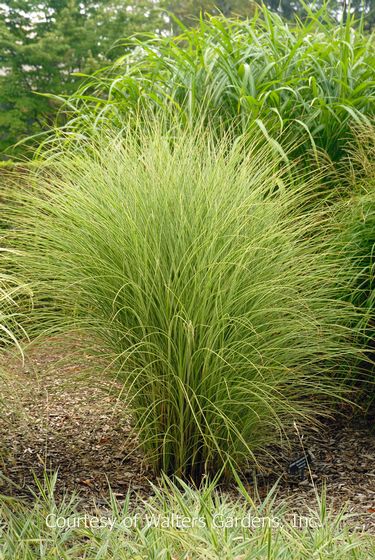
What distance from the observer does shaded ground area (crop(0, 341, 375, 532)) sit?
3.06 meters

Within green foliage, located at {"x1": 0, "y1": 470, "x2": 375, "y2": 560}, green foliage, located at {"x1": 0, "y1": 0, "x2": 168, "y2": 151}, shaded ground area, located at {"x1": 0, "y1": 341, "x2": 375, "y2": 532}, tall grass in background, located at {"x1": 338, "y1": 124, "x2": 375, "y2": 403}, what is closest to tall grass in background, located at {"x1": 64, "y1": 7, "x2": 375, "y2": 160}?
tall grass in background, located at {"x1": 338, "y1": 124, "x2": 375, "y2": 403}

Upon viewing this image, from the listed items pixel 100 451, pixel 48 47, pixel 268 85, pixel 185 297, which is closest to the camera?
pixel 185 297

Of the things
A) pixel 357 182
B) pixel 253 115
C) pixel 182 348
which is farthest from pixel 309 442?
pixel 253 115

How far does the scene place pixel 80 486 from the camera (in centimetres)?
307

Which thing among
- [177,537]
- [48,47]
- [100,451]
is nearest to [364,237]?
[100,451]

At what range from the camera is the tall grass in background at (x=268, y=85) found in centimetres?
454

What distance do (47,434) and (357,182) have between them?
2.06 metres

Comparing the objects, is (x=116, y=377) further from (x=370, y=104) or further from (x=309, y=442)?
(x=370, y=104)

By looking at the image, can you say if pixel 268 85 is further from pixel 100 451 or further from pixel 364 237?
pixel 100 451

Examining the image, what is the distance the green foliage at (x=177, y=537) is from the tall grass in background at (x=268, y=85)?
8.22 feet

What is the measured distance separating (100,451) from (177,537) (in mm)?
1491

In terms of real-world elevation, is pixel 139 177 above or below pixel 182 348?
above

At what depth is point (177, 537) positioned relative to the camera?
203 cm

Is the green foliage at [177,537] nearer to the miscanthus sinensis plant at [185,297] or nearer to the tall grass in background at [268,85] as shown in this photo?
the miscanthus sinensis plant at [185,297]
